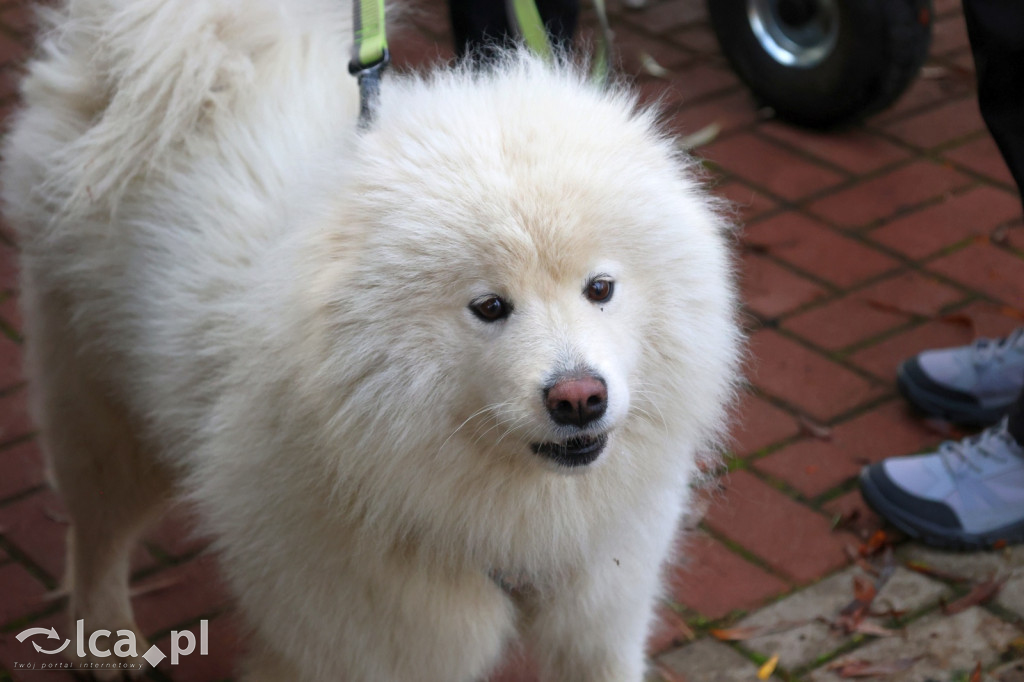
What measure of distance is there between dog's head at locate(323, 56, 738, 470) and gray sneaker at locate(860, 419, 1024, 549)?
131 cm

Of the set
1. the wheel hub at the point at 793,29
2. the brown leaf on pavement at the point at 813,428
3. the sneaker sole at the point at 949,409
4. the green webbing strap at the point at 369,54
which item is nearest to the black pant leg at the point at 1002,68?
the sneaker sole at the point at 949,409

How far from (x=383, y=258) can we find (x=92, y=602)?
1.46 metres

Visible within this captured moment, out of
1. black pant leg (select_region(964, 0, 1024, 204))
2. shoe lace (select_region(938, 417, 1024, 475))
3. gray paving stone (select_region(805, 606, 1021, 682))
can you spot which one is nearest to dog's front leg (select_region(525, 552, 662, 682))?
gray paving stone (select_region(805, 606, 1021, 682))

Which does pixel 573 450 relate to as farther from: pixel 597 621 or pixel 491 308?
pixel 597 621

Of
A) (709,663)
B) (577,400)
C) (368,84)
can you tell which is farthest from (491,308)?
(709,663)

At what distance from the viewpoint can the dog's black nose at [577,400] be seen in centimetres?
182

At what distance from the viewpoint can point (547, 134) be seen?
1980mm

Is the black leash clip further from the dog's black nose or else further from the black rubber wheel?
the black rubber wheel

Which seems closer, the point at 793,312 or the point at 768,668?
the point at 768,668

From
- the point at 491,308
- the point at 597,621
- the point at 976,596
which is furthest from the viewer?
the point at 976,596

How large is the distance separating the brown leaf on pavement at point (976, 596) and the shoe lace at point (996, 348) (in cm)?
75

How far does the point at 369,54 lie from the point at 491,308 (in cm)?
67

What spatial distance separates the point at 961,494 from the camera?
10.3 feet

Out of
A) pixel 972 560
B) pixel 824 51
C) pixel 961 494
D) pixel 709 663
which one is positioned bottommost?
pixel 709 663
